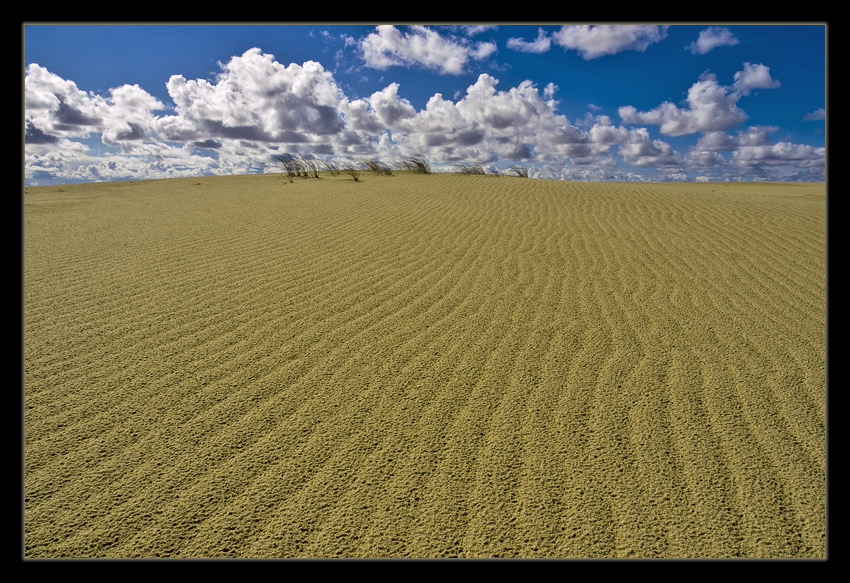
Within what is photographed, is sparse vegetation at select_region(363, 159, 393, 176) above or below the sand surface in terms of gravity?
above

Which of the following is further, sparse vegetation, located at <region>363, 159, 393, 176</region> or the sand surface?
sparse vegetation, located at <region>363, 159, 393, 176</region>

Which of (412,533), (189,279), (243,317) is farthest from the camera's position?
(189,279)

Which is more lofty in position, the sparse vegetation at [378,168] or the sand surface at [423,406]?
the sparse vegetation at [378,168]

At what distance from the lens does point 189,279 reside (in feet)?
13.0

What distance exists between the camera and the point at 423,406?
2.11 meters

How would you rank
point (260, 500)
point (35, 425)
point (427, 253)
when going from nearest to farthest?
point (260, 500)
point (35, 425)
point (427, 253)

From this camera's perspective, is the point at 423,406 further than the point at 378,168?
No

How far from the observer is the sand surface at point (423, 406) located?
1.44 metres

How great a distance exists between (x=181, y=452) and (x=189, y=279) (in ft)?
8.65

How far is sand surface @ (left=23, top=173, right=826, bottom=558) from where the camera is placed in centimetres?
144

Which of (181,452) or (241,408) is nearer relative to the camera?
(181,452)

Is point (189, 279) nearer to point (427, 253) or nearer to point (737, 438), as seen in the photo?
point (427, 253)

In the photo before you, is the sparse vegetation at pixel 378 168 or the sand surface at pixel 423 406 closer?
the sand surface at pixel 423 406

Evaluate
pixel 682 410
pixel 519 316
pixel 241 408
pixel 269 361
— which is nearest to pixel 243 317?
pixel 269 361
